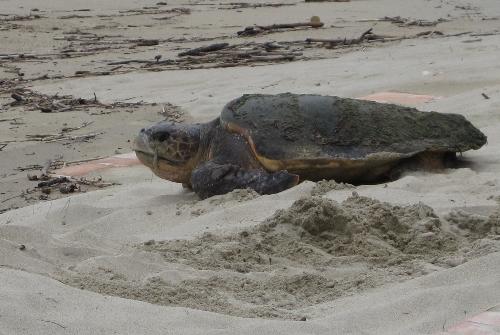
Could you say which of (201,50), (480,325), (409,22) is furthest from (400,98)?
(409,22)

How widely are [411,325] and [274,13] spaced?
533 inches

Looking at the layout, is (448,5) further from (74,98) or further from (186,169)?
(186,169)

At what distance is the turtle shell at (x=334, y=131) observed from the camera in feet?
15.5

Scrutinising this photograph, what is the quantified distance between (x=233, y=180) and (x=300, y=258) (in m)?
1.47

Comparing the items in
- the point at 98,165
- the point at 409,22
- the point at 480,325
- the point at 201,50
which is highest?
the point at 480,325

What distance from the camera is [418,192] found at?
13.9 feet

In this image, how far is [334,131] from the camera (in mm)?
4805

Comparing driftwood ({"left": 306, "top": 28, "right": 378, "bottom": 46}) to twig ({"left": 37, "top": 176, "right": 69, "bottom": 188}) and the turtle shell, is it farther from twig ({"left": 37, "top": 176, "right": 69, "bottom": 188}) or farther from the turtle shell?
the turtle shell

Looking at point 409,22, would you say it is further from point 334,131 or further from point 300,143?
point 300,143

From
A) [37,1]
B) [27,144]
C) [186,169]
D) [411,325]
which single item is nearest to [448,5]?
[37,1]

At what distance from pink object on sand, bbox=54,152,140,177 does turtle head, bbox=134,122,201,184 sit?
0.82 m

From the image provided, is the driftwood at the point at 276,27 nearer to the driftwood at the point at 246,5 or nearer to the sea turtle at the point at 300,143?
the driftwood at the point at 246,5

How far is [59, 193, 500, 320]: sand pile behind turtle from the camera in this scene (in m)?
2.87

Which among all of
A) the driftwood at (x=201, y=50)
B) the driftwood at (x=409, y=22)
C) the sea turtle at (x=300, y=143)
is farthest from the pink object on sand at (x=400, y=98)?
the driftwood at (x=409, y=22)
